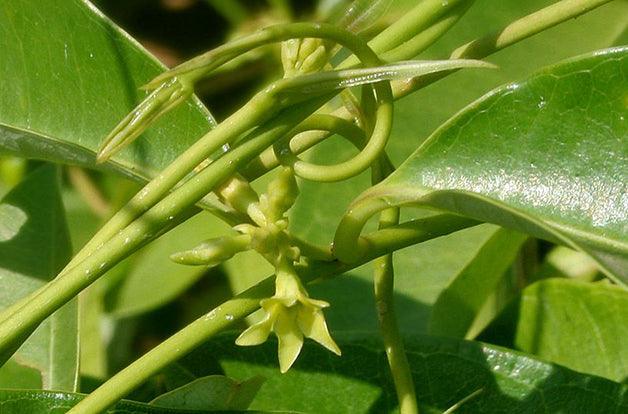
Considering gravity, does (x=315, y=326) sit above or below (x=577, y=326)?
above

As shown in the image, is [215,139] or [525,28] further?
[525,28]

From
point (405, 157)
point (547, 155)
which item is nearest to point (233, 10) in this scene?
point (405, 157)

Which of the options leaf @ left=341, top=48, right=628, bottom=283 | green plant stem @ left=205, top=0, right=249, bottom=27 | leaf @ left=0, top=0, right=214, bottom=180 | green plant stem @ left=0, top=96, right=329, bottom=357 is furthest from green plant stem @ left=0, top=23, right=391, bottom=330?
green plant stem @ left=205, top=0, right=249, bottom=27

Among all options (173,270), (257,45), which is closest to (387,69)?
(257,45)

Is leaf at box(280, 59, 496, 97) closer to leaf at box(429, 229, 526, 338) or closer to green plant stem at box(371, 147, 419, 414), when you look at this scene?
green plant stem at box(371, 147, 419, 414)

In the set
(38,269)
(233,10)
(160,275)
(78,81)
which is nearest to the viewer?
(78,81)

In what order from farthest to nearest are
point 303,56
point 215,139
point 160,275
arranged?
1. point 160,275
2. point 303,56
3. point 215,139

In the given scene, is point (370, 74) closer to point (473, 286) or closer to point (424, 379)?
point (424, 379)
